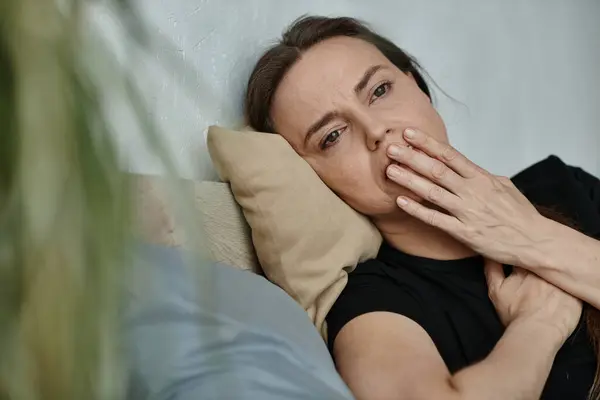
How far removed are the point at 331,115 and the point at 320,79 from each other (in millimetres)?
72

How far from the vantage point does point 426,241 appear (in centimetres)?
122

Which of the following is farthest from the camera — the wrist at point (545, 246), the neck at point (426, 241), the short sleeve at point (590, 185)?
the short sleeve at point (590, 185)

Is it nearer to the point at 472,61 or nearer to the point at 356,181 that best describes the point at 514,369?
the point at 356,181

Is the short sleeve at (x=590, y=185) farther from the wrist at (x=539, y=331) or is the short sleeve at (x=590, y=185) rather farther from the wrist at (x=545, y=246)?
the wrist at (x=539, y=331)

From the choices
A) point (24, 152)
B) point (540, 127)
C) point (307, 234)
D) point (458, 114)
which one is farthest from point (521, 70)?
point (24, 152)

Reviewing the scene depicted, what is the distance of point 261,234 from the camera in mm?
1047

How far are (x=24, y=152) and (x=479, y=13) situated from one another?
5.78 ft

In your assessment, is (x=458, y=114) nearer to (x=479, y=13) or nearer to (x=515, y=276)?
(x=479, y=13)

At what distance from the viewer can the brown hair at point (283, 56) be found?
1.25m

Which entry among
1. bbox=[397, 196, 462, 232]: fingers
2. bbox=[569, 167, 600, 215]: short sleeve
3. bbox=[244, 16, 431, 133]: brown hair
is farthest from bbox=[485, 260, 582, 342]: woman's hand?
bbox=[244, 16, 431, 133]: brown hair

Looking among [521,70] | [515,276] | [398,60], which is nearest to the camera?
[515,276]

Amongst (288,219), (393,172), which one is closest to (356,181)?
(393,172)

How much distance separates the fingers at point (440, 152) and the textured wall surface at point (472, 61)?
35 centimetres

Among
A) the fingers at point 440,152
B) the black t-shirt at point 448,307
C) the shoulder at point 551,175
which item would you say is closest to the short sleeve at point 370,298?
the black t-shirt at point 448,307
